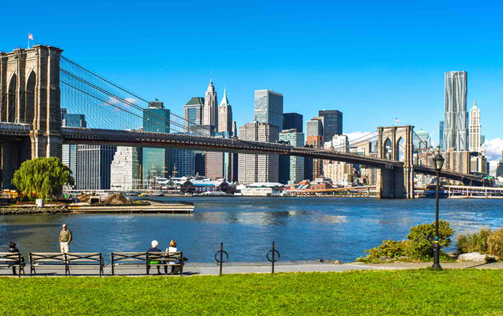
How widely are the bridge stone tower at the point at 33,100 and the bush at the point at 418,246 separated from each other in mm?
56315

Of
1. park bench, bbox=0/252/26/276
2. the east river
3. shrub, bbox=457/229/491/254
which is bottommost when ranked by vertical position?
the east river

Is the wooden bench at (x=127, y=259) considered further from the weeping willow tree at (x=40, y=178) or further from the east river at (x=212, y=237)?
the weeping willow tree at (x=40, y=178)

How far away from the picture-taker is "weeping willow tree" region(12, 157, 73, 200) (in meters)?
62.7

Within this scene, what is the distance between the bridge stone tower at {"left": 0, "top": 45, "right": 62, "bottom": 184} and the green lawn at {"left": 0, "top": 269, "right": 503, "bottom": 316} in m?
58.9

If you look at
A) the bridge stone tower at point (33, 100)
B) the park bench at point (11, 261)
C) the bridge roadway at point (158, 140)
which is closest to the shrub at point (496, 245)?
the park bench at point (11, 261)

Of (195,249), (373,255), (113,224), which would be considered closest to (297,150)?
(113,224)

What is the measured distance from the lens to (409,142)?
142 metres

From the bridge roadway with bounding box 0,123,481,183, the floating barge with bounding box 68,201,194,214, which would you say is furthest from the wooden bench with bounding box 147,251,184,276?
the bridge roadway with bounding box 0,123,481,183

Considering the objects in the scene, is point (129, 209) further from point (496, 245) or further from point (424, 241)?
point (496, 245)

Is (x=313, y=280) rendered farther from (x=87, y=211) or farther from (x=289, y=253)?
(x=87, y=211)

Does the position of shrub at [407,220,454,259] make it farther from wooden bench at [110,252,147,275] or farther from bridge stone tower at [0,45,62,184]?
bridge stone tower at [0,45,62,184]

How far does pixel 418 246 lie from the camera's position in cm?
2002

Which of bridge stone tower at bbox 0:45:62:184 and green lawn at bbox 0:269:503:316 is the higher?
bridge stone tower at bbox 0:45:62:184

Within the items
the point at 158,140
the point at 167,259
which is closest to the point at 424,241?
the point at 167,259
